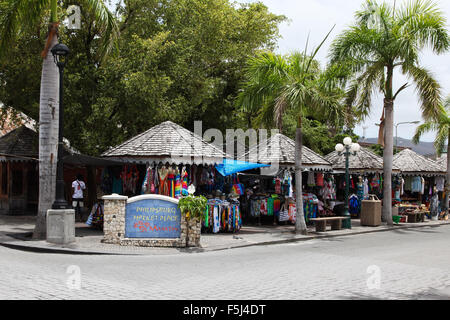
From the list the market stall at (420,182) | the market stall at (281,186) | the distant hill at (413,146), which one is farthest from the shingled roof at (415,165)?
the distant hill at (413,146)

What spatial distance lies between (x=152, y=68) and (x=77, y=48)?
14.0 feet

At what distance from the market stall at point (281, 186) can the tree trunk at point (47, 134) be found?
8.85 meters

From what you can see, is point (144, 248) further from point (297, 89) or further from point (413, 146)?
point (413, 146)

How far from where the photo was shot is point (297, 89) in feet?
52.2

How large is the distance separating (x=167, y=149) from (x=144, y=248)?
→ 14.7 feet

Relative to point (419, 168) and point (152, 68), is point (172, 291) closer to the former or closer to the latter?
point (152, 68)

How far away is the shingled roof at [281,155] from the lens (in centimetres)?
2023

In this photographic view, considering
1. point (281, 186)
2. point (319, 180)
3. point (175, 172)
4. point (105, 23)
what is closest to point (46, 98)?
point (105, 23)

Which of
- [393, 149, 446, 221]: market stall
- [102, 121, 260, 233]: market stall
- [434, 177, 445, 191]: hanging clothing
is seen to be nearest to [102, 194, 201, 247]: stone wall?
[102, 121, 260, 233]: market stall

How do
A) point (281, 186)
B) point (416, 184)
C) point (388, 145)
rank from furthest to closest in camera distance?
point (416, 184) < point (388, 145) < point (281, 186)

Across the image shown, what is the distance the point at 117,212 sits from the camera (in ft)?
43.1

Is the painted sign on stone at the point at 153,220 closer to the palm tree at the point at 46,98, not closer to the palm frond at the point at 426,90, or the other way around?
the palm tree at the point at 46,98

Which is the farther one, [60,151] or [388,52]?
[388,52]
